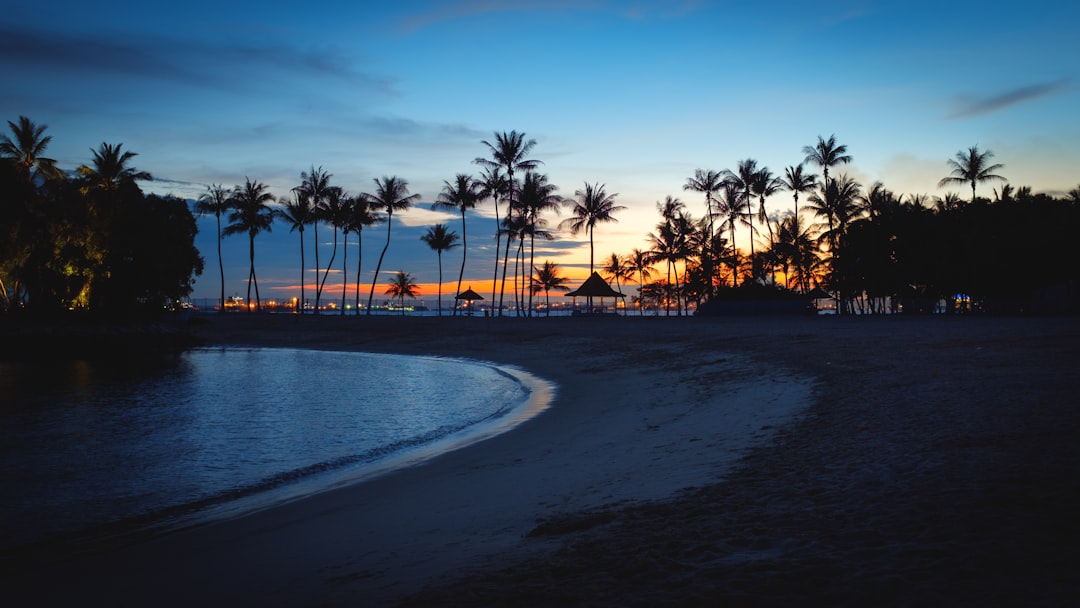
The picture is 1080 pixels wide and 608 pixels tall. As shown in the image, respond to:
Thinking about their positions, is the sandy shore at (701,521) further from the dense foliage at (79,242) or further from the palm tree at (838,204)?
the palm tree at (838,204)

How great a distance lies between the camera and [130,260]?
38.8 meters

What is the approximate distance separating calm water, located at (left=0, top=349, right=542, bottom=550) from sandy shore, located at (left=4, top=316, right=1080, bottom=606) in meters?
1.12

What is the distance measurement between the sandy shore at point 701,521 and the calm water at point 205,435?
112cm

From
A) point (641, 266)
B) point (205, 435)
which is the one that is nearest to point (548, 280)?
point (641, 266)

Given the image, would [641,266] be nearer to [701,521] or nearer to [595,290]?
[595,290]

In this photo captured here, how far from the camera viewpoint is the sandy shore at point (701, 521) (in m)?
3.16

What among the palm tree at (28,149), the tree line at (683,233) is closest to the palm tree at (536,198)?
the tree line at (683,233)

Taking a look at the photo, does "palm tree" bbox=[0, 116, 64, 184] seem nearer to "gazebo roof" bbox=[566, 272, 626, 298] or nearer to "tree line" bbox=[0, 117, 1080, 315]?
"tree line" bbox=[0, 117, 1080, 315]

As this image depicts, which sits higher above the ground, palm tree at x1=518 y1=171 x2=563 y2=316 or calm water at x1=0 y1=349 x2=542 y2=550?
palm tree at x1=518 y1=171 x2=563 y2=316

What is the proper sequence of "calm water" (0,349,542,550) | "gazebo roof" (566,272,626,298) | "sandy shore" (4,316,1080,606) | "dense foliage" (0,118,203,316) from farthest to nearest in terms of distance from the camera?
"gazebo roof" (566,272,626,298), "dense foliage" (0,118,203,316), "calm water" (0,349,542,550), "sandy shore" (4,316,1080,606)

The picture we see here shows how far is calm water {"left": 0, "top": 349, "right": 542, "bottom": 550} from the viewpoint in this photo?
20.8 feet

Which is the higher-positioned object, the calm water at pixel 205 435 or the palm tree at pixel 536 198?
the palm tree at pixel 536 198

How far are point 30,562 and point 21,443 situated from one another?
659cm

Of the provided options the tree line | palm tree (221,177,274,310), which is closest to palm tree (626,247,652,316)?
the tree line
